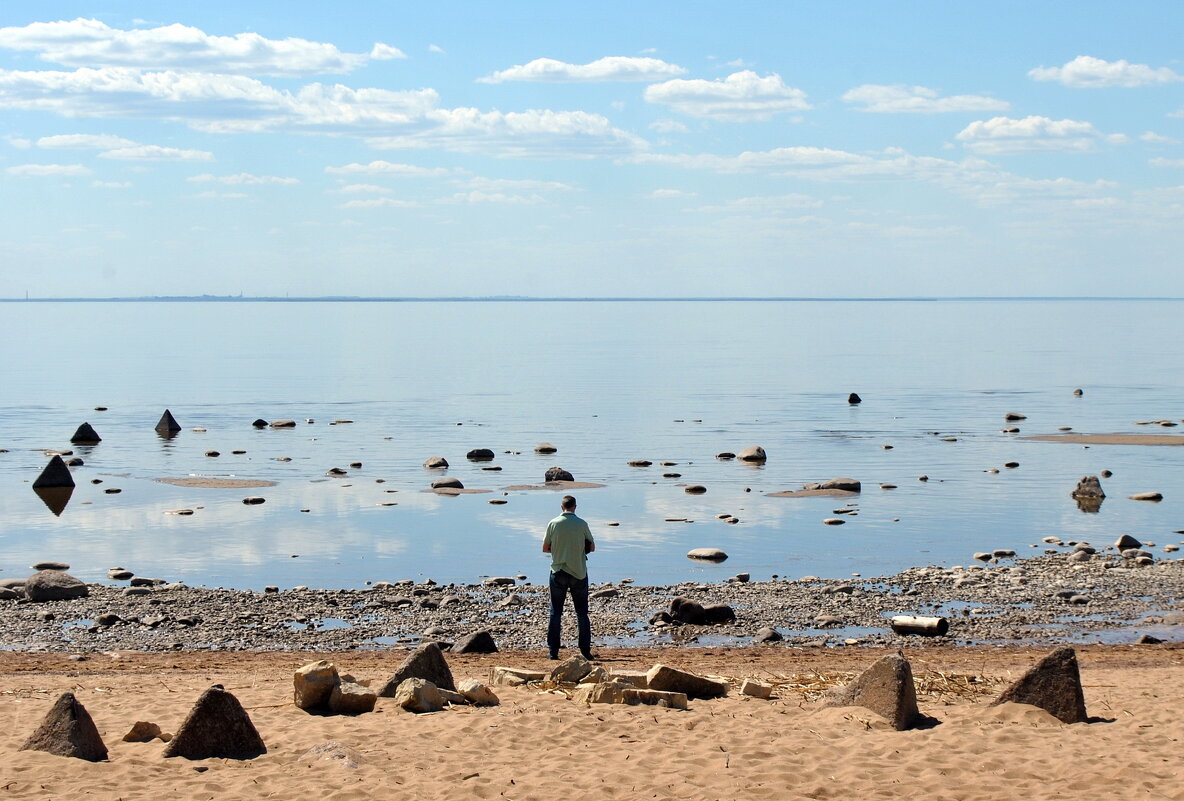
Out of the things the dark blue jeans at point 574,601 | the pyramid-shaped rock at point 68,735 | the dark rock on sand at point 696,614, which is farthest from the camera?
the dark rock on sand at point 696,614

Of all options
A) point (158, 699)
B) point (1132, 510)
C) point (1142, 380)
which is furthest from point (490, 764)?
point (1142, 380)

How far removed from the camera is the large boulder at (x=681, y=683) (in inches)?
604

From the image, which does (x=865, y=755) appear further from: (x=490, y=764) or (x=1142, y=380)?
(x=1142, y=380)

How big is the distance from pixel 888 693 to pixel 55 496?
103 feet

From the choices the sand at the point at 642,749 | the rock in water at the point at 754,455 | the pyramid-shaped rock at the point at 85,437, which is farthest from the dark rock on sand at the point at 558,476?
the sand at the point at 642,749

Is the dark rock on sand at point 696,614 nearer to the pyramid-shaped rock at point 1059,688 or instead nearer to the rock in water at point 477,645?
the rock in water at point 477,645

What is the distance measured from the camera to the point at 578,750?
13391 mm

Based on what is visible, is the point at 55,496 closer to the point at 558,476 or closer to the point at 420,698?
the point at 558,476

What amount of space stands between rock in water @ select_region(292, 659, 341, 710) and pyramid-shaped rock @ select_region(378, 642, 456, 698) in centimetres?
70

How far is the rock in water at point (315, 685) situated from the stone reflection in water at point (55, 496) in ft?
77.6

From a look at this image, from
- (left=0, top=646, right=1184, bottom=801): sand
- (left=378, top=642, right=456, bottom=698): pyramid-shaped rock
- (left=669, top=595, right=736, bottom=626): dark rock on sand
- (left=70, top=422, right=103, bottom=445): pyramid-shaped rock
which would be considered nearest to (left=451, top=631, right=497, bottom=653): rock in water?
(left=0, top=646, right=1184, bottom=801): sand

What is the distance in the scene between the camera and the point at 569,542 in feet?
60.1

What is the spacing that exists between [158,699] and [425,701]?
130 inches

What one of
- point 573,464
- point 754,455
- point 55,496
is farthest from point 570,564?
point 754,455
